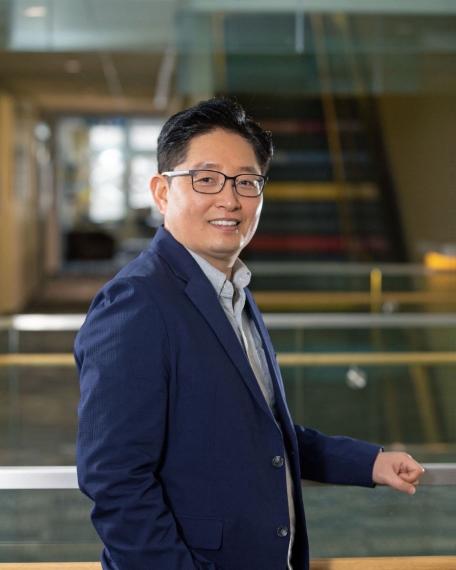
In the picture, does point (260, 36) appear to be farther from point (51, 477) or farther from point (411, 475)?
point (411, 475)

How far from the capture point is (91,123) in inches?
838

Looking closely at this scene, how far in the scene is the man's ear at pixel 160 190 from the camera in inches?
65.8

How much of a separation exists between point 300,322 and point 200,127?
11.0 feet

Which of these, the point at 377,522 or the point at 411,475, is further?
the point at 377,522

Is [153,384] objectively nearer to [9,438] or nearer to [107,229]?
[9,438]

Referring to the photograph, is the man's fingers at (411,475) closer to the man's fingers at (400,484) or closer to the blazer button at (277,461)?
the man's fingers at (400,484)

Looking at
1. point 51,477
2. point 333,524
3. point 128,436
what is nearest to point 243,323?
point 128,436

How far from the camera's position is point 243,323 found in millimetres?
1721

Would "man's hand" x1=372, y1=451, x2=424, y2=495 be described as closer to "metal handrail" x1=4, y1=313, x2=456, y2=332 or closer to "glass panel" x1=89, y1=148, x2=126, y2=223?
"metal handrail" x1=4, y1=313, x2=456, y2=332

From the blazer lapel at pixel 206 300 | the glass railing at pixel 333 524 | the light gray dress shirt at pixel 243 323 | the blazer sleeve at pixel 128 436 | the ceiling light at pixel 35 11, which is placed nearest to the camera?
the blazer sleeve at pixel 128 436

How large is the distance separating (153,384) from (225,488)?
0.19 m

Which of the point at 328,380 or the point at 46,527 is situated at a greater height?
the point at 46,527

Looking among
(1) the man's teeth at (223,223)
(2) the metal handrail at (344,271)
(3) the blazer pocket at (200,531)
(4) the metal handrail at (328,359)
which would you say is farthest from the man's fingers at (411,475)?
(2) the metal handrail at (344,271)

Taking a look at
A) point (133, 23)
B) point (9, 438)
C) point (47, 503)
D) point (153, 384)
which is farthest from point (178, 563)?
point (133, 23)
